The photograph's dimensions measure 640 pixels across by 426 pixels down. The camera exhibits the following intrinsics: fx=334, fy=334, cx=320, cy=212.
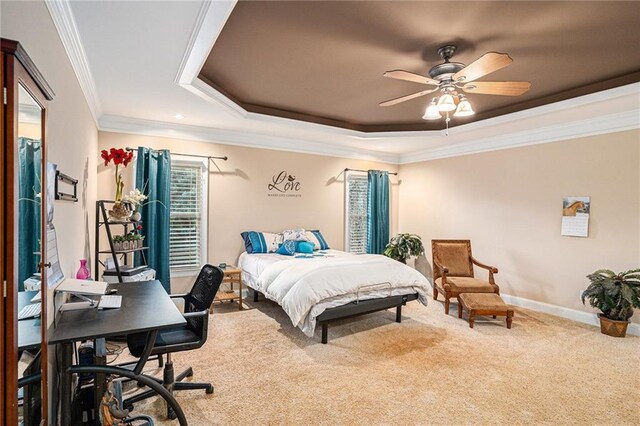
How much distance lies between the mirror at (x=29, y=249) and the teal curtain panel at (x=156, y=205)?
3123 millimetres

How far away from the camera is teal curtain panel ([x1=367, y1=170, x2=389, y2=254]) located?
6289 mm

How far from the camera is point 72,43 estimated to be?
224 cm

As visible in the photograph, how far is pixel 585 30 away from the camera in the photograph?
2.41 meters

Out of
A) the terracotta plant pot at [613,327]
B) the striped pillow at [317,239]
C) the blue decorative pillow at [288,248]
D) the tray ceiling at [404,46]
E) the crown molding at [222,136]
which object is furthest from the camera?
the striped pillow at [317,239]

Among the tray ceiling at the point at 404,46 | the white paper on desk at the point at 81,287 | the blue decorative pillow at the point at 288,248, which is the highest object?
the tray ceiling at the point at 404,46

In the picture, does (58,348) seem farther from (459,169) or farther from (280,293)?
(459,169)

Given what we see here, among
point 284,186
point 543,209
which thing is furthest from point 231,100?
point 543,209

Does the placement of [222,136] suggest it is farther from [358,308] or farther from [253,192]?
[358,308]

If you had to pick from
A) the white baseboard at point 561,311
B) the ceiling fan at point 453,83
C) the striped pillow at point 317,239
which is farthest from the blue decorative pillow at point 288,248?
the white baseboard at point 561,311

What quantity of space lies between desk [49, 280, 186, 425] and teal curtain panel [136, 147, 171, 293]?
2315mm

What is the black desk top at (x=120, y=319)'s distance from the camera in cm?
167

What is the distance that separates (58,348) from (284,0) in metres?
2.50

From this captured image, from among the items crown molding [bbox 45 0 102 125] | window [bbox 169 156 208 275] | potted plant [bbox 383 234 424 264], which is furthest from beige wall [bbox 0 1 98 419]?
potted plant [bbox 383 234 424 264]

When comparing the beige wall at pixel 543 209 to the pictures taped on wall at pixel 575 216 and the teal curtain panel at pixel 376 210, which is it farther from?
the teal curtain panel at pixel 376 210
